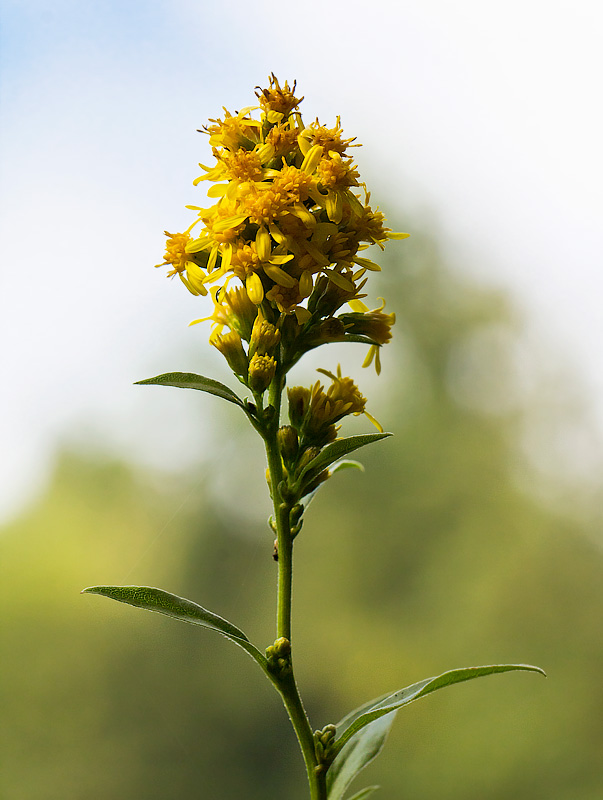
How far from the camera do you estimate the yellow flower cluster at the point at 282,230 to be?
50 cm

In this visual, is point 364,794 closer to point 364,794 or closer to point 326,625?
point 364,794

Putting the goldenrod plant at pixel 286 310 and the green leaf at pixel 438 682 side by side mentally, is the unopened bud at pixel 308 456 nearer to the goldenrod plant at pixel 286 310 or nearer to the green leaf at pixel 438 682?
the goldenrod plant at pixel 286 310

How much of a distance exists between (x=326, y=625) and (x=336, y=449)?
154 cm

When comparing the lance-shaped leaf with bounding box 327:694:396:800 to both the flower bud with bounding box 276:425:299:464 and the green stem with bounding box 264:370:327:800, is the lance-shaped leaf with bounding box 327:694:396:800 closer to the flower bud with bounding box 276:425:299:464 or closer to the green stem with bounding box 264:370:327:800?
the green stem with bounding box 264:370:327:800

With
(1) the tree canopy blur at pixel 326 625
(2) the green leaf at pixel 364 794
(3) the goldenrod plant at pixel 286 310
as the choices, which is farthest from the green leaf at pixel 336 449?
(1) the tree canopy blur at pixel 326 625

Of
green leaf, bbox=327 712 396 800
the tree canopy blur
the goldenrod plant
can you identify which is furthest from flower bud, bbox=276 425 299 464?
the tree canopy blur

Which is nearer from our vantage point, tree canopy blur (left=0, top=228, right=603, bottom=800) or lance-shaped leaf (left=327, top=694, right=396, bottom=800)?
lance-shaped leaf (left=327, top=694, right=396, bottom=800)

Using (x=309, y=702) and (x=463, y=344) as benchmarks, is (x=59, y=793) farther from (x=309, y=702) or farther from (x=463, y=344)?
(x=463, y=344)

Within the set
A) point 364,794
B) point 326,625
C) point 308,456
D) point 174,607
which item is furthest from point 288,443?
point 326,625

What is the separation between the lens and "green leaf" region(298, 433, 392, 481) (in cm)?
51

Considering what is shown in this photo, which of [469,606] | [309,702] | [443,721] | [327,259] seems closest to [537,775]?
[443,721]

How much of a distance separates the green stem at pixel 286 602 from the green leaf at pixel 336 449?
1.0 inches

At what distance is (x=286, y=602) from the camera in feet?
1.65

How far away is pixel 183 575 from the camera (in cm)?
191
